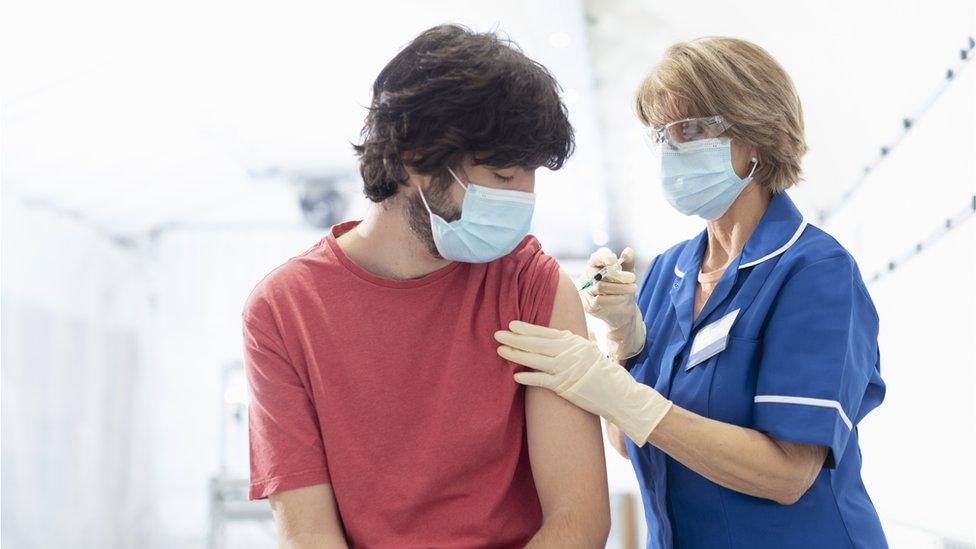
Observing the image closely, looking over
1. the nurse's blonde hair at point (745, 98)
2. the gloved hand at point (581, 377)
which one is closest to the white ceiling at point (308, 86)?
the nurse's blonde hair at point (745, 98)

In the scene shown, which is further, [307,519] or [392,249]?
[392,249]

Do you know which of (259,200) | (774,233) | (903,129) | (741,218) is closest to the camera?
(774,233)

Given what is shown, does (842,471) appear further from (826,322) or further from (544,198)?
(544,198)

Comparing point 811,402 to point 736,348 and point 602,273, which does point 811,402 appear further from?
point 602,273

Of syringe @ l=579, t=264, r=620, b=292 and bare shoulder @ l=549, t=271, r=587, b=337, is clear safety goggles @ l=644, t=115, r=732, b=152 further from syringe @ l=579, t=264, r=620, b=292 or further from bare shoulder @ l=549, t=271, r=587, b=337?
bare shoulder @ l=549, t=271, r=587, b=337

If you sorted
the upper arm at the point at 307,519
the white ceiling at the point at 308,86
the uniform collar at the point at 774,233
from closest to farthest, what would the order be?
the upper arm at the point at 307,519 < the uniform collar at the point at 774,233 < the white ceiling at the point at 308,86

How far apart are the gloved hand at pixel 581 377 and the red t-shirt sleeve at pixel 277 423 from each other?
31 centimetres

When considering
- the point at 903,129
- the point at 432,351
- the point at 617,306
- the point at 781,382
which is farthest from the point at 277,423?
the point at 903,129

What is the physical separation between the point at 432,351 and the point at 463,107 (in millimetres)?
373

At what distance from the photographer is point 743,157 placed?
1.61 metres

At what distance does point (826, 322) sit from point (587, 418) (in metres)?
0.39

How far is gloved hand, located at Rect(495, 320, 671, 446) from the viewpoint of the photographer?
4.42 feet

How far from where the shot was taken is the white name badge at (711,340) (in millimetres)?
1488

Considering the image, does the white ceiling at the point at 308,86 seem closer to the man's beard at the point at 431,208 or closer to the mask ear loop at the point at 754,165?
the mask ear loop at the point at 754,165
